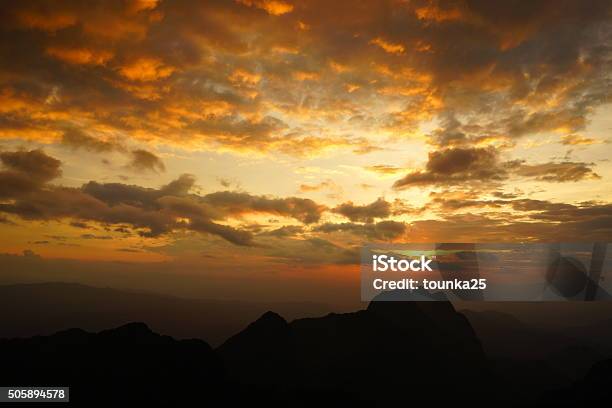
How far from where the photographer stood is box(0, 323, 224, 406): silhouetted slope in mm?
85125

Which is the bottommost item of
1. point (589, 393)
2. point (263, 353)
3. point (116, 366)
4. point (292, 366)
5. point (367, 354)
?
point (292, 366)

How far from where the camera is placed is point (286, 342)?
162 meters

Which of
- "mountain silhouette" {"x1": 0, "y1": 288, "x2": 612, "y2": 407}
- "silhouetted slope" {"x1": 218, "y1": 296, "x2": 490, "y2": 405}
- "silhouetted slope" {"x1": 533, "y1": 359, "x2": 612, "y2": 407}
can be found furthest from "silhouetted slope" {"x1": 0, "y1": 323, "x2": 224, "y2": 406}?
"silhouetted slope" {"x1": 533, "y1": 359, "x2": 612, "y2": 407}

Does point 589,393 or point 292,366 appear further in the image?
point 292,366

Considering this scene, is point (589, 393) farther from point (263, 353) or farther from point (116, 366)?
point (116, 366)

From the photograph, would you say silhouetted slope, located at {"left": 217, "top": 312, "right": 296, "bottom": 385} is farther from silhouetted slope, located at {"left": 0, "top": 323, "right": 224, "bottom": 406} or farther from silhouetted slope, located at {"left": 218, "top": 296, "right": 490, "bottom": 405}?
silhouetted slope, located at {"left": 0, "top": 323, "right": 224, "bottom": 406}

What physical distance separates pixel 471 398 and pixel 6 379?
171258 mm

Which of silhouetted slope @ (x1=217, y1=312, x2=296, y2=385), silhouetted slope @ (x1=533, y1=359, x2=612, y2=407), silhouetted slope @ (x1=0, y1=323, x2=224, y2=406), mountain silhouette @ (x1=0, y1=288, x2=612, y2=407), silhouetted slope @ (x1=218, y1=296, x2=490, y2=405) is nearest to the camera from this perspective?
silhouetted slope @ (x1=0, y1=323, x2=224, y2=406)

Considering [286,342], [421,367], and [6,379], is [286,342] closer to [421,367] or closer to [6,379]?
[421,367]

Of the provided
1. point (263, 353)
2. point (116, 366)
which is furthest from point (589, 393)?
point (116, 366)

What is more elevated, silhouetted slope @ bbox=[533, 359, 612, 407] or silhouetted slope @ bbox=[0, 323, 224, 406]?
silhouetted slope @ bbox=[0, 323, 224, 406]

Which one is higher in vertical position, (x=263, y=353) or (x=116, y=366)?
(x=116, y=366)

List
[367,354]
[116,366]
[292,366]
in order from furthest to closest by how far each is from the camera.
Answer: [367,354] → [292,366] → [116,366]

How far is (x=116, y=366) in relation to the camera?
3605 inches
